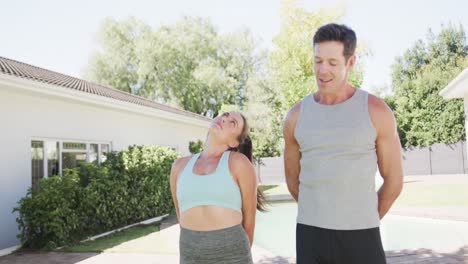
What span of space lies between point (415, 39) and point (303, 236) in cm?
3928

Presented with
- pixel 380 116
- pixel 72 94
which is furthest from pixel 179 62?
pixel 380 116

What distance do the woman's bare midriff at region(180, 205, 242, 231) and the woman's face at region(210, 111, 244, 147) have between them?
1.64 feet

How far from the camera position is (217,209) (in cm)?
252

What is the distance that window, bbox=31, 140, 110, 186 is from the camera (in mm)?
9289

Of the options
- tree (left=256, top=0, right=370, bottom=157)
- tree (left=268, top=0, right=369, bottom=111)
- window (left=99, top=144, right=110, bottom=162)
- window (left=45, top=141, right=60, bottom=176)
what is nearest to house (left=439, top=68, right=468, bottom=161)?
tree (left=256, top=0, right=370, bottom=157)

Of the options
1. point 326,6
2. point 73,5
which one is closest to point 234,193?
point 326,6

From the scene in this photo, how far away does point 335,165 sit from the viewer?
221 centimetres

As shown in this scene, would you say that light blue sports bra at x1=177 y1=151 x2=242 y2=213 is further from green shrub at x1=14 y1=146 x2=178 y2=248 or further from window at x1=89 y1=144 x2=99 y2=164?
window at x1=89 y1=144 x2=99 y2=164

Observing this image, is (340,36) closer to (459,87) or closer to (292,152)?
(292,152)

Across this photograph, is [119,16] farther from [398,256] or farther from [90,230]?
[398,256]

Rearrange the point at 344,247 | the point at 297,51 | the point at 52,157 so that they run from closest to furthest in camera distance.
Result: the point at 344,247, the point at 52,157, the point at 297,51

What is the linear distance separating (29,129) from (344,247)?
8.34m

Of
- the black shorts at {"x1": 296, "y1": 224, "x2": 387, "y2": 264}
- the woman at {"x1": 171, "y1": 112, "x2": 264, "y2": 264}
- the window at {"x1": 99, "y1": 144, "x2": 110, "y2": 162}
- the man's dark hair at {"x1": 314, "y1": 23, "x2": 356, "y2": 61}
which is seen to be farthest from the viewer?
the window at {"x1": 99, "y1": 144, "x2": 110, "y2": 162}

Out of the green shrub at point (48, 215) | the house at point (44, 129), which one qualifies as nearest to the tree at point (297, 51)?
the house at point (44, 129)
